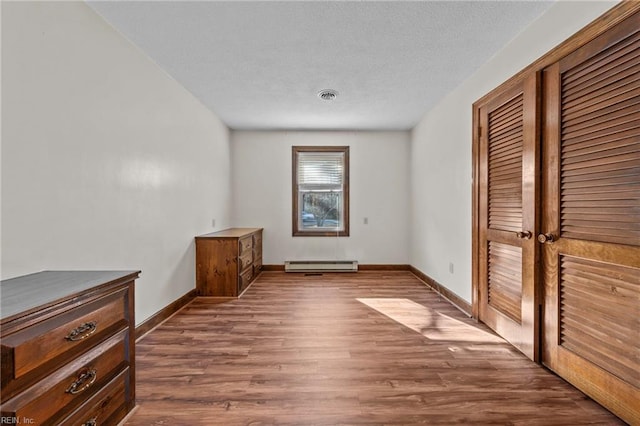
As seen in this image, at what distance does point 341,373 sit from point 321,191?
3.67 metres

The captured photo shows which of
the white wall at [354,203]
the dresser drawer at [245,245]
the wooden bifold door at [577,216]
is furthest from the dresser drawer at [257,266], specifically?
the wooden bifold door at [577,216]

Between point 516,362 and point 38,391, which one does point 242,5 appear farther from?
point 516,362

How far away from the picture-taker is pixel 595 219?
1.76 m

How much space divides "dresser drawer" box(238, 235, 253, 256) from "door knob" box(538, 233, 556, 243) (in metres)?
3.13

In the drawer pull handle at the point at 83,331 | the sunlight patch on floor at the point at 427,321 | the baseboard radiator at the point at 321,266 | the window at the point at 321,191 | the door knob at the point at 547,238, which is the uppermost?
the window at the point at 321,191

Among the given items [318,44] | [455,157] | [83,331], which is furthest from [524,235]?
[83,331]

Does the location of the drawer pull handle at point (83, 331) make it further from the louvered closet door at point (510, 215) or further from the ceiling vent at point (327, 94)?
the ceiling vent at point (327, 94)

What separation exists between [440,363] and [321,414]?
100cm

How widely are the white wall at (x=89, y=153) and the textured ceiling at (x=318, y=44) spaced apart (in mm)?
310

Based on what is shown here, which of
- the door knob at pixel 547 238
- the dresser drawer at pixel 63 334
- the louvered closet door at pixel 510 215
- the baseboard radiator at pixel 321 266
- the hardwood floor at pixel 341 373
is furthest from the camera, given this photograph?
the baseboard radiator at pixel 321 266

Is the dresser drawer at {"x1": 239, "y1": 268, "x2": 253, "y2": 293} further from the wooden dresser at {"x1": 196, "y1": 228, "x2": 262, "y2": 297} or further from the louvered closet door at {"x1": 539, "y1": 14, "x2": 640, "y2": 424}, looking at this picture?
the louvered closet door at {"x1": 539, "y1": 14, "x2": 640, "y2": 424}

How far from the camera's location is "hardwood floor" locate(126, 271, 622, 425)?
1.68 metres

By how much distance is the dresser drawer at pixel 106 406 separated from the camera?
1299 mm

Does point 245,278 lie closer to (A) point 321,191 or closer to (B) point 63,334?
(A) point 321,191
